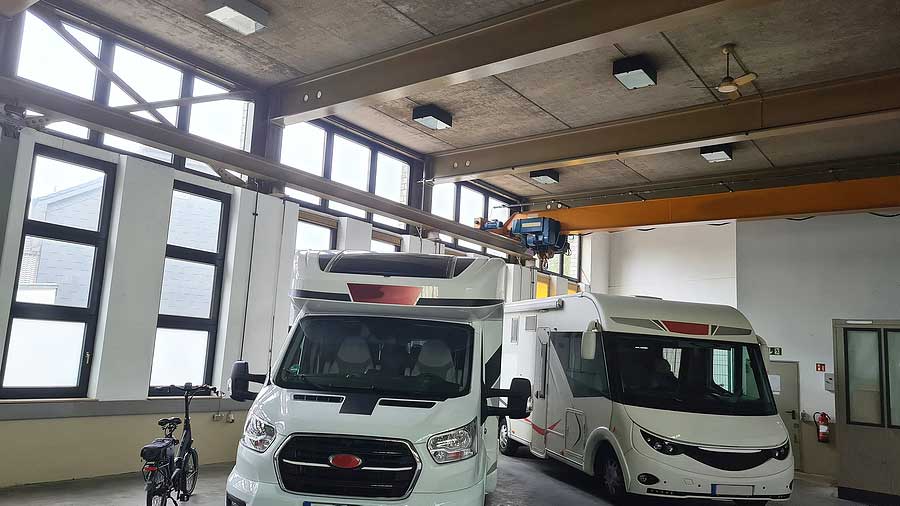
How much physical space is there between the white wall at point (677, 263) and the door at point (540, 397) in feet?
21.6

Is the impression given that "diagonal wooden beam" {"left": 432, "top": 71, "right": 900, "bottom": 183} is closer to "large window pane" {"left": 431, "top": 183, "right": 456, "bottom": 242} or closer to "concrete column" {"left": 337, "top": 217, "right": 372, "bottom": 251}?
"large window pane" {"left": 431, "top": 183, "right": 456, "bottom": 242}

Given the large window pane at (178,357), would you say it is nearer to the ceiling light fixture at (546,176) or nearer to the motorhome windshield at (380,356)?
the motorhome windshield at (380,356)

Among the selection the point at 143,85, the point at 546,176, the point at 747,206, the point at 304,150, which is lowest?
the point at 747,206

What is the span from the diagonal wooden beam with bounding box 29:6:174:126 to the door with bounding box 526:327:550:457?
5150mm

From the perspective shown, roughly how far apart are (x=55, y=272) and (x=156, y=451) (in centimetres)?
277

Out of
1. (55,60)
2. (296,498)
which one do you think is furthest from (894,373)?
(55,60)

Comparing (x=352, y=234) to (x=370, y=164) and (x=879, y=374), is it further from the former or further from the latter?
(x=879, y=374)

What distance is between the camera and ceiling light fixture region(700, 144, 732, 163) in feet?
35.0

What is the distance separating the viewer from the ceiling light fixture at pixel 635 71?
7.99 meters

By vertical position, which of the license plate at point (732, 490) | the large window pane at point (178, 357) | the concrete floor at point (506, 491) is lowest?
the concrete floor at point (506, 491)

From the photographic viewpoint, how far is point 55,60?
716cm

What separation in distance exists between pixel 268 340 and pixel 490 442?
13.9 ft

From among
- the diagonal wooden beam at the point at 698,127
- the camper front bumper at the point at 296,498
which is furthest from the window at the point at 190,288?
the diagonal wooden beam at the point at 698,127

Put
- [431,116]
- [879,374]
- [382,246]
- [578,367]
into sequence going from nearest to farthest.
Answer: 1. [578,367]
2. [879,374]
3. [431,116]
4. [382,246]
